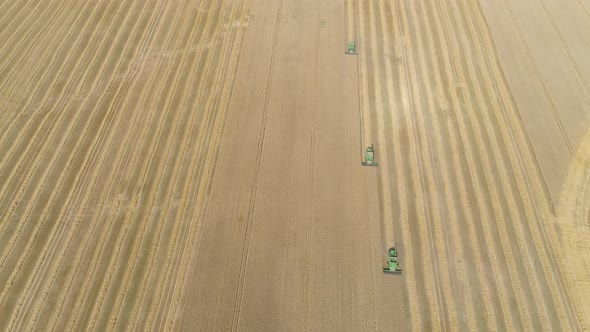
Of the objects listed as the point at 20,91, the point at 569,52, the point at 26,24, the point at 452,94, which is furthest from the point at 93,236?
the point at 569,52

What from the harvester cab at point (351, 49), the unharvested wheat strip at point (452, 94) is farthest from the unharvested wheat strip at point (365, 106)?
the unharvested wheat strip at point (452, 94)

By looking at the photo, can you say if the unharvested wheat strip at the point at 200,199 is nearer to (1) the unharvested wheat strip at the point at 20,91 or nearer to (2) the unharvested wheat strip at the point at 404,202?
(2) the unharvested wheat strip at the point at 404,202

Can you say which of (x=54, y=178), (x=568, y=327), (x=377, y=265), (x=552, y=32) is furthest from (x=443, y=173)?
(x=54, y=178)

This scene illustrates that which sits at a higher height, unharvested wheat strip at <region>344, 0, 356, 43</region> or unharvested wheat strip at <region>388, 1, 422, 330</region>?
unharvested wheat strip at <region>344, 0, 356, 43</region>

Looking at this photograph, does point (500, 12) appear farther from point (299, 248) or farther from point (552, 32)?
point (299, 248)

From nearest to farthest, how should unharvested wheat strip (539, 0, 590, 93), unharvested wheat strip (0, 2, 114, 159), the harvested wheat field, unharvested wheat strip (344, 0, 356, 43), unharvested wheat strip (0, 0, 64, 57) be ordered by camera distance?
the harvested wheat field, unharvested wheat strip (0, 2, 114, 159), unharvested wheat strip (539, 0, 590, 93), unharvested wheat strip (344, 0, 356, 43), unharvested wheat strip (0, 0, 64, 57)

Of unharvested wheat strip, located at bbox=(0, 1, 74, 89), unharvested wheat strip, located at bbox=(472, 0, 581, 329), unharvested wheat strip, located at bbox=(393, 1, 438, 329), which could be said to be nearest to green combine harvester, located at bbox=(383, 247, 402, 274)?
unharvested wheat strip, located at bbox=(393, 1, 438, 329)

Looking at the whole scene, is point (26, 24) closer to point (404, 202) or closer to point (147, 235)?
point (147, 235)

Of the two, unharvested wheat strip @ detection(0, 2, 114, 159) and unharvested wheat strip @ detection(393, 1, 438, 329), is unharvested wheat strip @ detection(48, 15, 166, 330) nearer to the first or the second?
unharvested wheat strip @ detection(0, 2, 114, 159)
